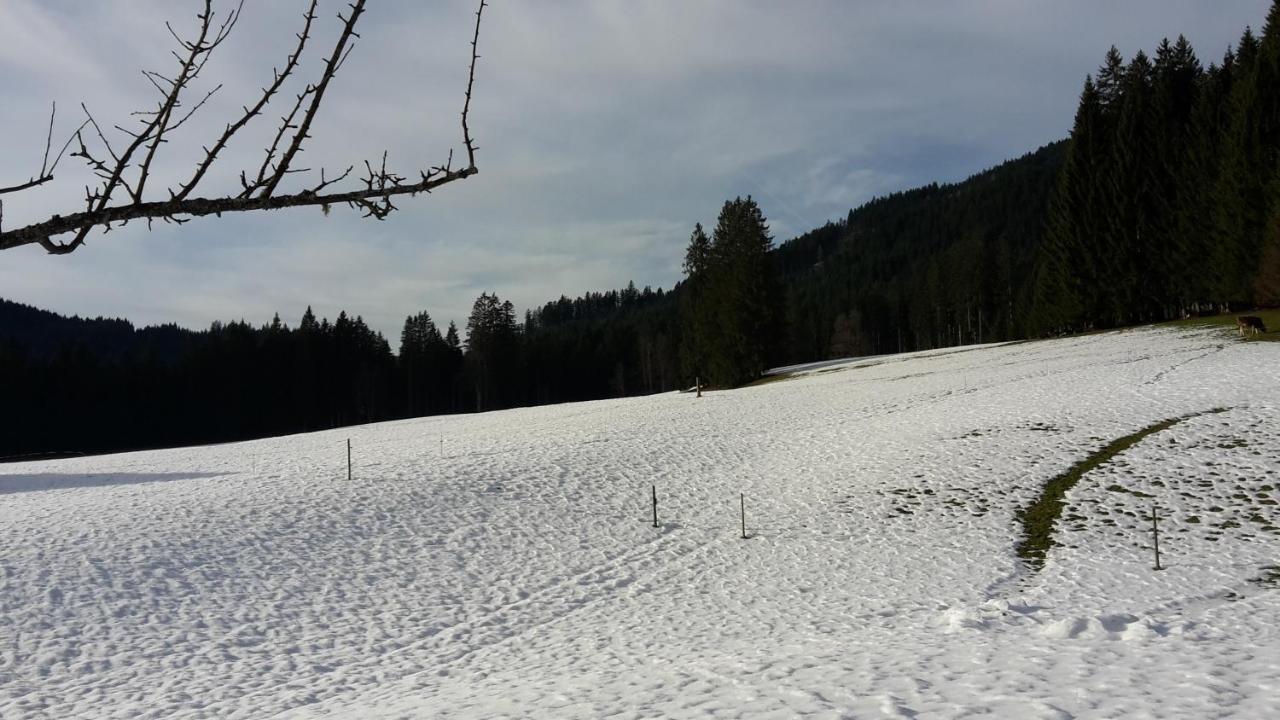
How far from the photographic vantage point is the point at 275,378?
92.8 m

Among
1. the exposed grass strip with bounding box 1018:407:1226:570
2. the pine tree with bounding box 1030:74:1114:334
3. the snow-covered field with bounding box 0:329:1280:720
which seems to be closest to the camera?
the snow-covered field with bounding box 0:329:1280:720

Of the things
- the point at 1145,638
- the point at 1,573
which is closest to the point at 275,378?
the point at 1,573

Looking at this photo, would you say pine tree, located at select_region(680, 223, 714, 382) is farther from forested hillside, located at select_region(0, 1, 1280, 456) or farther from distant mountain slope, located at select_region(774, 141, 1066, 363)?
distant mountain slope, located at select_region(774, 141, 1066, 363)

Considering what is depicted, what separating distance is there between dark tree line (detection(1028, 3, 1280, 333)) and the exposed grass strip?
29.7 meters

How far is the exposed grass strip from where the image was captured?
50.2ft

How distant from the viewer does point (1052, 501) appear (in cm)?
1800

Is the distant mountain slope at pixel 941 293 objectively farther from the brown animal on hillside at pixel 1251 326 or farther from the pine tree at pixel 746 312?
the brown animal on hillside at pixel 1251 326

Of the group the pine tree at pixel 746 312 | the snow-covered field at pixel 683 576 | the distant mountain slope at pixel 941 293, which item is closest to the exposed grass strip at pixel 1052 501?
the snow-covered field at pixel 683 576

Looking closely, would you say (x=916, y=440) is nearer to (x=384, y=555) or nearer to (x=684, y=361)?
(x=384, y=555)

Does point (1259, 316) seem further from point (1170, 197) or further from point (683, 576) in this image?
point (683, 576)

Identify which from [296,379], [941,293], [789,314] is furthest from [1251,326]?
[296,379]

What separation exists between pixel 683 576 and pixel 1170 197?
58910 millimetres

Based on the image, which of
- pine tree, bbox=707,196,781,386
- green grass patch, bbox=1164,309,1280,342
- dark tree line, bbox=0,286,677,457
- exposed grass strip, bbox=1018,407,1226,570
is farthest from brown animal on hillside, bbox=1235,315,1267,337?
dark tree line, bbox=0,286,677,457

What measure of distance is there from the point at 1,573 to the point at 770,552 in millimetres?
15971
